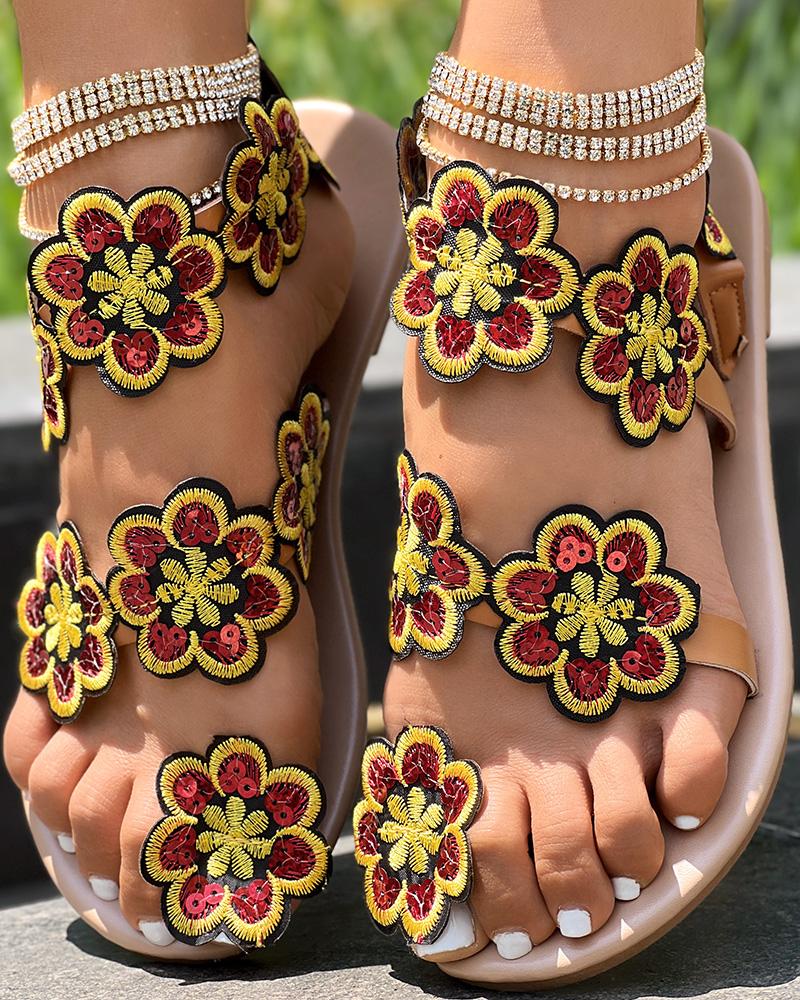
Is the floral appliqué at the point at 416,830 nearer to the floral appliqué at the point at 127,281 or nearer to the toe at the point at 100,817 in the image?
the toe at the point at 100,817

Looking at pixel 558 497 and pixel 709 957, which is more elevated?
pixel 558 497

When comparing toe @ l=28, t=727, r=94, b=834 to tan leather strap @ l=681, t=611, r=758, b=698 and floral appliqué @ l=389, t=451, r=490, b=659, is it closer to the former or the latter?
floral appliqué @ l=389, t=451, r=490, b=659

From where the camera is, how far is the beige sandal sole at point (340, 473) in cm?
95

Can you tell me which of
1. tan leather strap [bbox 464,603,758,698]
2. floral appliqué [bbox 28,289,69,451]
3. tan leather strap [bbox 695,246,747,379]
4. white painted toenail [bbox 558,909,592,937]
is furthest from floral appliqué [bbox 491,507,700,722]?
floral appliqué [bbox 28,289,69,451]

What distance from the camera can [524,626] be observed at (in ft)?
2.78

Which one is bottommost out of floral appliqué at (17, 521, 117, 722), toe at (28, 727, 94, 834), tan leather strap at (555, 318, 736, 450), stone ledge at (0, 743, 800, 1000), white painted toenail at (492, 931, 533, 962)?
stone ledge at (0, 743, 800, 1000)

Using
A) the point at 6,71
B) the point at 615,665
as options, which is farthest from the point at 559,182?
the point at 6,71

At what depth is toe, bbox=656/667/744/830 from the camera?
815mm

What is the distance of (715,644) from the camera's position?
2.81 ft

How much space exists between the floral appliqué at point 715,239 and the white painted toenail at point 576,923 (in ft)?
1.52

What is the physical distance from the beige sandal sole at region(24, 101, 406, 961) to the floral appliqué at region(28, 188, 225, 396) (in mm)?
242

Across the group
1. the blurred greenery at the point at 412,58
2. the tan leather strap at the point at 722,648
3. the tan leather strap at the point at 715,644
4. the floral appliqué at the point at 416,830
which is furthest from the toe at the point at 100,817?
the blurred greenery at the point at 412,58

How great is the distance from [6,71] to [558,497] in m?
2.21

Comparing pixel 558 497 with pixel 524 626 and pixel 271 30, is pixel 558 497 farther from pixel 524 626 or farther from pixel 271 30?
pixel 271 30
